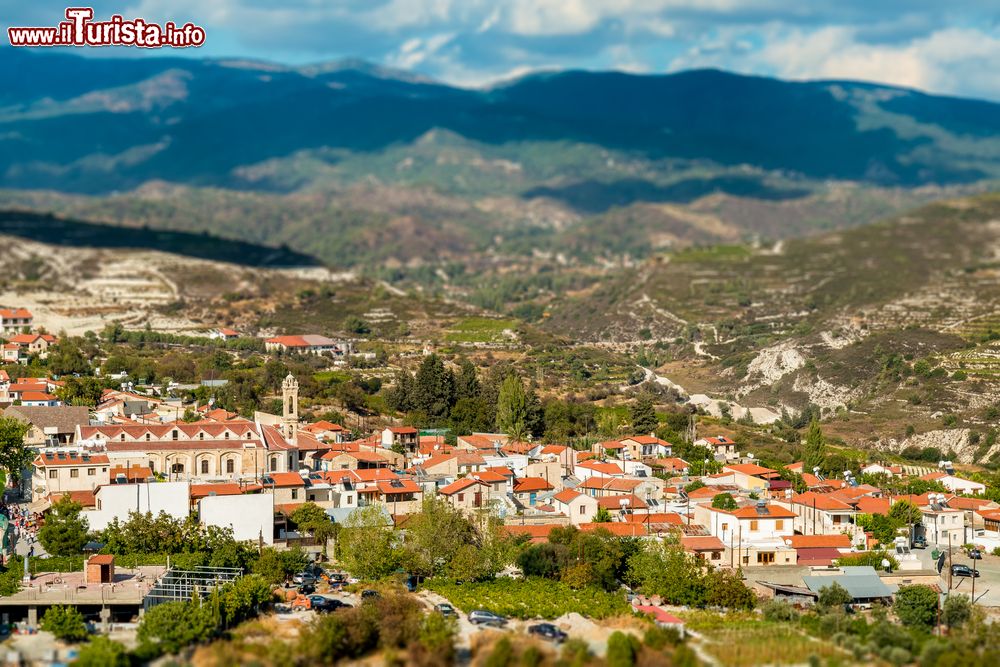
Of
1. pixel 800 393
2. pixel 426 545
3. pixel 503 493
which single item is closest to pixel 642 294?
pixel 800 393

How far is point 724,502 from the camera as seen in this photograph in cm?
4772

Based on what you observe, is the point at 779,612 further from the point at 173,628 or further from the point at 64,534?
the point at 64,534

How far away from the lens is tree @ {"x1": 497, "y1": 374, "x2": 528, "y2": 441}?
63844 millimetres

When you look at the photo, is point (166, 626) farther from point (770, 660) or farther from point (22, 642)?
point (770, 660)

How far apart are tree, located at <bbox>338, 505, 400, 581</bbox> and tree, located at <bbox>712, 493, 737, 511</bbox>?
36.2 ft

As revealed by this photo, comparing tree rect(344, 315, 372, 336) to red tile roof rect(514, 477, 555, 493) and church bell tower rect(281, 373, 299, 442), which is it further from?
red tile roof rect(514, 477, 555, 493)

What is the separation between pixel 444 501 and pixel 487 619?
10.8 m

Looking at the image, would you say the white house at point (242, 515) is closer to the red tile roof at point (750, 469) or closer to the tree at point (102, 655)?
the tree at point (102, 655)

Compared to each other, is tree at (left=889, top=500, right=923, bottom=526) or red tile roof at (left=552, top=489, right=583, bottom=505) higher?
red tile roof at (left=552, top=489, right=583, bottom=505)

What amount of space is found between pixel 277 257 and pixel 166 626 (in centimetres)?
12244

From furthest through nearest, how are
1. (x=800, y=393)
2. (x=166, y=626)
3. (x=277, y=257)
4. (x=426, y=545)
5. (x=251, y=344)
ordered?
(x=277, y=257)
(x=251, y=344)
(x=800, y=393)
(x=426, y=545)
(x=166, y=626)

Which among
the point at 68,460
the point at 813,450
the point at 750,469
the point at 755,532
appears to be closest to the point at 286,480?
the point at 68,460

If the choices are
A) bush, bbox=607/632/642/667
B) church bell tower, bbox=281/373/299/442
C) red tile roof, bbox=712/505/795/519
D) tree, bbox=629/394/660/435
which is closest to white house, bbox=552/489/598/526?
red tile roof, bbox=712/505/795/519

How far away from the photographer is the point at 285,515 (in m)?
44.9
